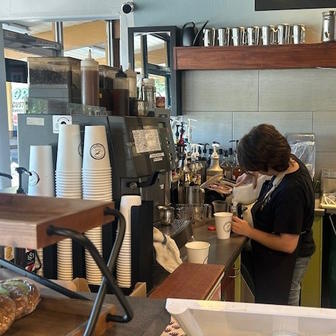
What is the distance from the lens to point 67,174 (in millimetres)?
1748

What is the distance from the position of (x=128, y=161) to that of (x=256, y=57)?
7.65 feet

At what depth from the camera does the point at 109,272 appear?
0.79 metres

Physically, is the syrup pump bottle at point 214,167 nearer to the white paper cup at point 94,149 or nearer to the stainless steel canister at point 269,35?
the stainless steel canister at point 269,35

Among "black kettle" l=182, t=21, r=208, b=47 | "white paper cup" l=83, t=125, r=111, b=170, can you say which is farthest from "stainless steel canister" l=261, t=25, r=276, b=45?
"white paper cup" l=83, t=125, r=111, b=170

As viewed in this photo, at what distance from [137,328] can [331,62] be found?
325 cm

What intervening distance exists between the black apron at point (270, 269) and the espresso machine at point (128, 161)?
24.2 inches

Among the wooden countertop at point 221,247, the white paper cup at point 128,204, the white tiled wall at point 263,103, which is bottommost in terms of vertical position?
the wooden countertop at point 221,247

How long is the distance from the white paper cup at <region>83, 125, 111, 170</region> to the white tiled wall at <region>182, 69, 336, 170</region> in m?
2.65

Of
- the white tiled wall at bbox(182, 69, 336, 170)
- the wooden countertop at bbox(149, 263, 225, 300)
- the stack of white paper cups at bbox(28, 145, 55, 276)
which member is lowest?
the wooden countertop at bbox(149, 263, 225, 300)

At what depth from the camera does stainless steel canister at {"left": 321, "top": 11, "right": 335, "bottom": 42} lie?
3803mm

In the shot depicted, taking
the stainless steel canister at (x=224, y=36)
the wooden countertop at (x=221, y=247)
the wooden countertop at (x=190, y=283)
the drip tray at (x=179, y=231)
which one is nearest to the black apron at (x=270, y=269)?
the wooden countertop at (x=221, y=247)

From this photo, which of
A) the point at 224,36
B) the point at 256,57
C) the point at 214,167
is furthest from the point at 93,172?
the point at 224,36

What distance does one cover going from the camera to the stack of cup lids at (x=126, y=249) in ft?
5.35

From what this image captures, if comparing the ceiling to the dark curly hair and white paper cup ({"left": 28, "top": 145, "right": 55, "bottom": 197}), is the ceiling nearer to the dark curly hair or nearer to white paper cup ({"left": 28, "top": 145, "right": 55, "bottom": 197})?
the dark curly hair
